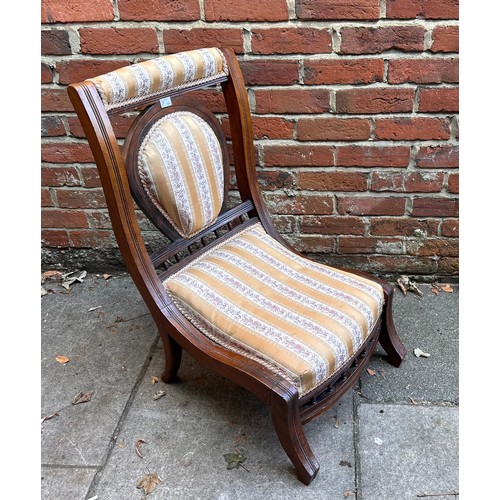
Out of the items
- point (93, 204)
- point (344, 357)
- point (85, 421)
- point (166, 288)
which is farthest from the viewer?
point (93, 204)

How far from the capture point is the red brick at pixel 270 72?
211 centimetres

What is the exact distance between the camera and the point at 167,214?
1.86 meters

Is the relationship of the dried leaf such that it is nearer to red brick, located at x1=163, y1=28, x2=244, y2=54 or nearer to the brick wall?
the brick wall

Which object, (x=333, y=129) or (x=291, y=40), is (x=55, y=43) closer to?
(x=291, y=40)

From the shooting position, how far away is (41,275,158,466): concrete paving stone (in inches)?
75.0

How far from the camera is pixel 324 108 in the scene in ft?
7.15

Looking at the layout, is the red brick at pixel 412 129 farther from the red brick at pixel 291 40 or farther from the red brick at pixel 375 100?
the red brick at pixel 291 40

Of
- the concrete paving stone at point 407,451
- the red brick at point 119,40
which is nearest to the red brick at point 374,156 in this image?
the red brick at point 119,40

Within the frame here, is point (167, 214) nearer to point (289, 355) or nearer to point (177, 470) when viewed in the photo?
point (289, 355)

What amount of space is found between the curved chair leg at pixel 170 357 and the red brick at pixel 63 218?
0.93 metres

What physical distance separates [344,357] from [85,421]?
1.01m

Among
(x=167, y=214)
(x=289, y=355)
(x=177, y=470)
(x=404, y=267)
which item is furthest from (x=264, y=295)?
(x=404, y=267)

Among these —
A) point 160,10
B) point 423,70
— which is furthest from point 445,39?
point 160,10
